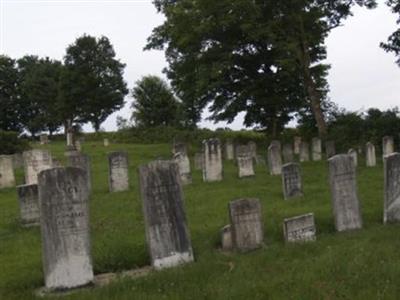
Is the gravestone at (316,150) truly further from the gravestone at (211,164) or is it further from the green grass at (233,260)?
the green grass at (233,260)

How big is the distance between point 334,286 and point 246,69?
32081mm

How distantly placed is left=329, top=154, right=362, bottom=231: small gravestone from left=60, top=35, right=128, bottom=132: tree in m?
51.8

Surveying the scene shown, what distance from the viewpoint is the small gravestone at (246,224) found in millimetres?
10562

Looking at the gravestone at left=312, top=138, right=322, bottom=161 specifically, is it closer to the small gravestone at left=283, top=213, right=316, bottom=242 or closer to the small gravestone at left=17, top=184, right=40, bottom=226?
the small gravestone at left=17, top=184, right=40, bottom=226

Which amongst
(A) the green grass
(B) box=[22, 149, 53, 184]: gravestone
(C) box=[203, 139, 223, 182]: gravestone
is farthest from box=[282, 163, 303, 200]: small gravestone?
(B) box=[22, 149, 53, 184]: gravestone

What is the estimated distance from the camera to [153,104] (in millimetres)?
67000

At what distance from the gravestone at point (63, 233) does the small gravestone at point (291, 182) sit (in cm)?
777

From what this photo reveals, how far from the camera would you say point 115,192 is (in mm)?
18172

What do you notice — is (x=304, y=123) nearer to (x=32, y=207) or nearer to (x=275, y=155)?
(x=275, y=155)

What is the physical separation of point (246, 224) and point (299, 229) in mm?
1096

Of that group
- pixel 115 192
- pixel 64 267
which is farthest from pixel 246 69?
pixel 64 267

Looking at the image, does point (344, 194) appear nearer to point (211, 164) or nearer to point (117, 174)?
point (117, 174)

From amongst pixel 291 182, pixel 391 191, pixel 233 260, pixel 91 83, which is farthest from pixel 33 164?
pixel 91 83

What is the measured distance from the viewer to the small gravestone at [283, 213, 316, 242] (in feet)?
36.1
